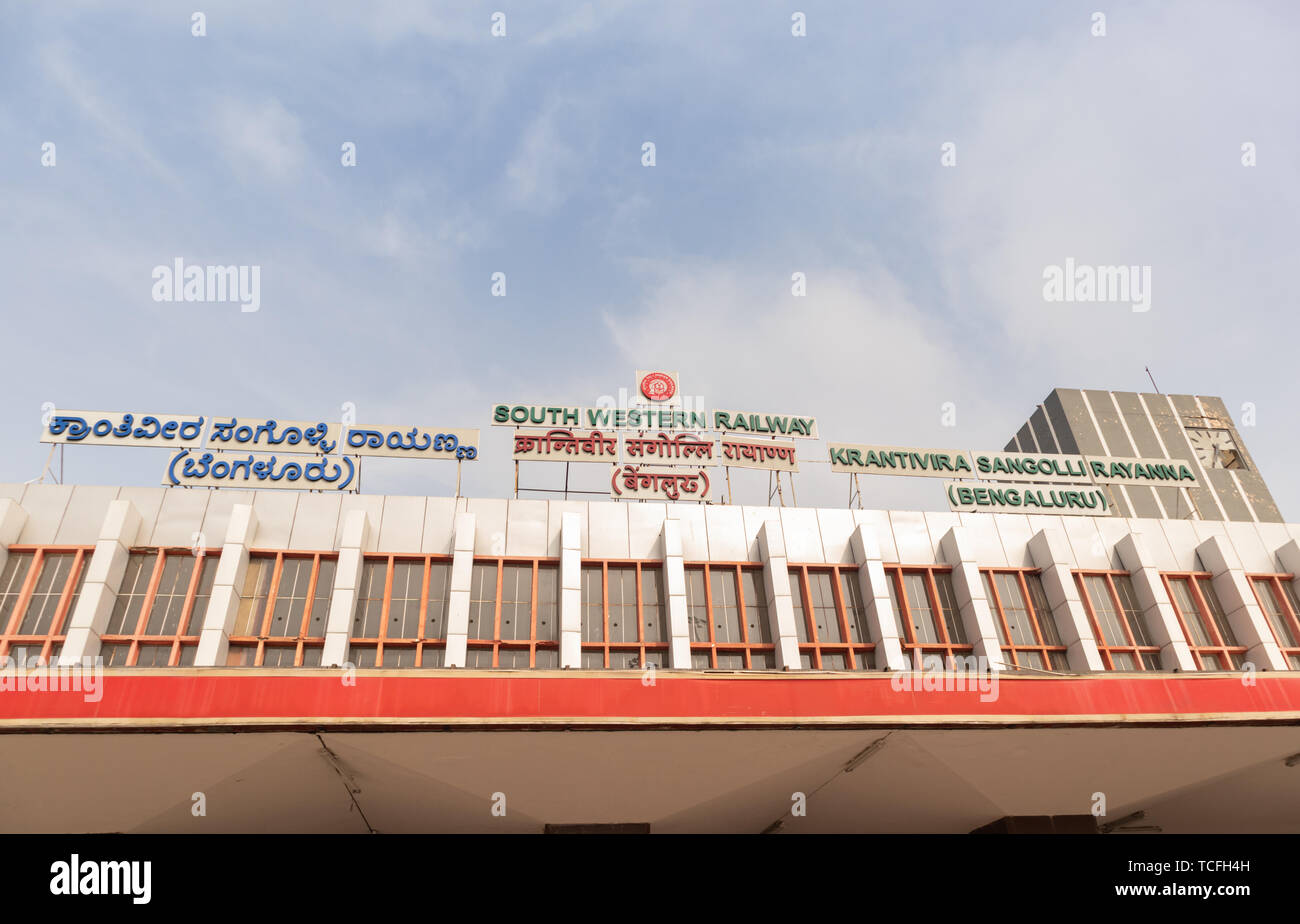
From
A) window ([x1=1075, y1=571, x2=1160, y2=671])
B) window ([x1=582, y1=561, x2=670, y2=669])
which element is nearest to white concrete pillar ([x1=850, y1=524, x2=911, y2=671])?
window ([x1=582, y1=561, x2=670, y2=669])

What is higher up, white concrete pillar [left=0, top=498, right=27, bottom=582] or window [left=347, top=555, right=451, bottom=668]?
white concrete pillar [left=0, top=498, right=27, bottom=582]

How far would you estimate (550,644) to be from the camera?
75.4 ft

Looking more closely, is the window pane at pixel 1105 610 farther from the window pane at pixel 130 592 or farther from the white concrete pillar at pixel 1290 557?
the window pane at pixel 130 592

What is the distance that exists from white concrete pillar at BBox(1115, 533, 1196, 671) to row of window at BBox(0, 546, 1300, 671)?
0.32 metres

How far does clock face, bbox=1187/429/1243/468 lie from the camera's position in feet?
351

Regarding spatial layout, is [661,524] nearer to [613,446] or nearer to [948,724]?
[613,446]

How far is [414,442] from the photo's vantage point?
92.0 ft

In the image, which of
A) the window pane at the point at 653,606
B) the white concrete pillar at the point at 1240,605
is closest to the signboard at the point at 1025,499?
the white concrete pillar at the point at 1240,605

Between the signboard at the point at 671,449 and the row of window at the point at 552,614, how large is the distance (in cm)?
499

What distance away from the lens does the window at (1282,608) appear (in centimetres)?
2590
